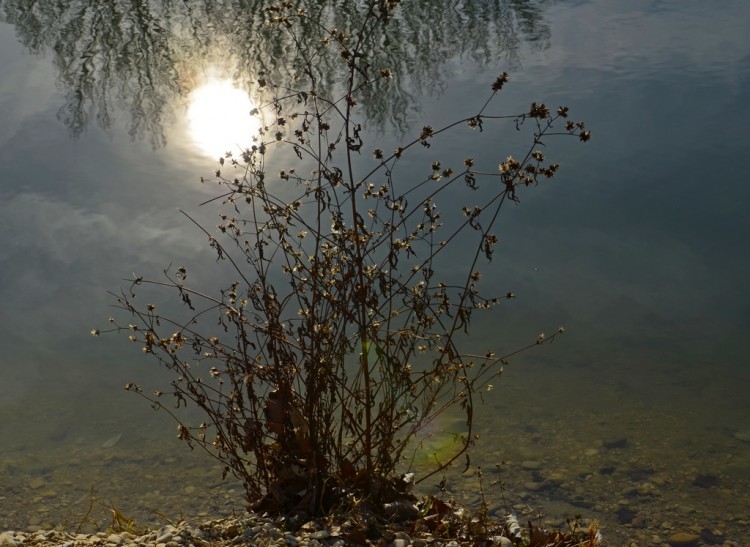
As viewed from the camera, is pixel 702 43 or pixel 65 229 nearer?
pixel 65 229

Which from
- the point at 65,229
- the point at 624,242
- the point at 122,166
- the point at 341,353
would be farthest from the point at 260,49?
the point at 341,353

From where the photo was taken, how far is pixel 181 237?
7074mm

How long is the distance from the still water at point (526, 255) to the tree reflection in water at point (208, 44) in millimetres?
54

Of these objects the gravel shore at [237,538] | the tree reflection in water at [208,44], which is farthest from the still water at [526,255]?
the gravel shore at [237,538]

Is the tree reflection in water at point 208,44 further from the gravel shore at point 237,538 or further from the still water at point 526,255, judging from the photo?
the gravel shore at point 237,538

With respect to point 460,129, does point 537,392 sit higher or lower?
lower

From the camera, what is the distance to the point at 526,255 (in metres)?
6.69

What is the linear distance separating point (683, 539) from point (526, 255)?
109 inches

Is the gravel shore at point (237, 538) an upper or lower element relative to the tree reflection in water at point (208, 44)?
lower

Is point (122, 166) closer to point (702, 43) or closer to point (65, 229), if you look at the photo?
point (65, 229)

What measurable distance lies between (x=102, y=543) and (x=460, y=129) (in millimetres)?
6059

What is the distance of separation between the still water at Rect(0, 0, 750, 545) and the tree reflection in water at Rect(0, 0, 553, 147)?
54mm

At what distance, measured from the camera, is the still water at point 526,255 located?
492cm

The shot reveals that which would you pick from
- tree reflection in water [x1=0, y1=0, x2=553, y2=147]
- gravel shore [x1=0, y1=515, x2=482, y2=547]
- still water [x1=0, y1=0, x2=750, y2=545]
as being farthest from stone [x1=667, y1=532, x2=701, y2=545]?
tree reflection in water [x1=0, y1=0, x2=553, y2=147]
